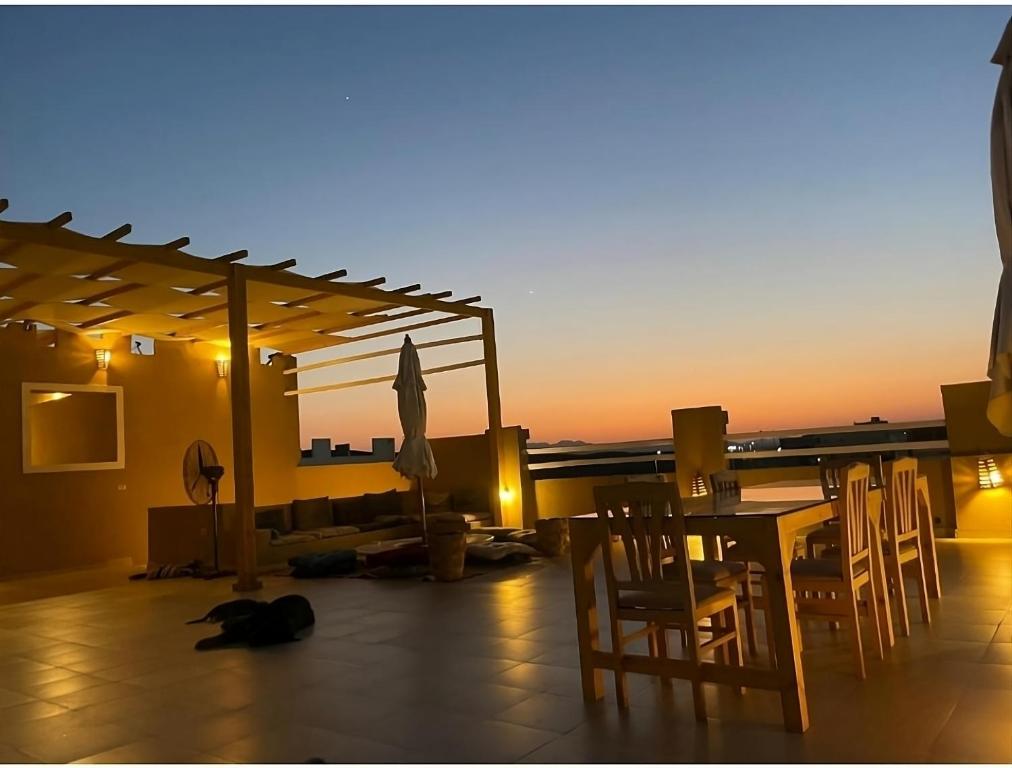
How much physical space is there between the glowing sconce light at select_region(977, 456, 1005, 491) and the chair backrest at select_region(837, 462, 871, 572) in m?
4.55

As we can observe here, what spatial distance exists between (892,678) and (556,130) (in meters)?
6.83

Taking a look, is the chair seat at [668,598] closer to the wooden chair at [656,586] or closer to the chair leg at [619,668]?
the wooden chair at [656,586]

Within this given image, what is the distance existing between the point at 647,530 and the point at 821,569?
41.4 inches

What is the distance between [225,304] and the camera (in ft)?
32.2

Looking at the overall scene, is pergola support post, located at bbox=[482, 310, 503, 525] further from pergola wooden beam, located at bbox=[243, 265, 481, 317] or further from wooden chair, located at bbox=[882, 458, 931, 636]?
wooden chair, located at bbox=[882, 458, 931, 636]

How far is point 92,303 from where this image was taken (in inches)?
373

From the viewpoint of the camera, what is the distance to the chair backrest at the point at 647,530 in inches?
125

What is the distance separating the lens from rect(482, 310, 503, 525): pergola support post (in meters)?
11.2

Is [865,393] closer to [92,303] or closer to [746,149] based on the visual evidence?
[746,149]

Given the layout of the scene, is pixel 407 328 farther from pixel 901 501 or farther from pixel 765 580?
pixel 765 580

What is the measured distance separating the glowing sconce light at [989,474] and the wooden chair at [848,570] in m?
4.53

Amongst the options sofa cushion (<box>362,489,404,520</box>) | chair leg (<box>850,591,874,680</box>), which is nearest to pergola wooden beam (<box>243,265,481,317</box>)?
sofa cushion (<box>362,489,404,520</box>)

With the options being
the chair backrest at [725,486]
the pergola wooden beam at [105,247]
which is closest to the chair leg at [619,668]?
the chair backrest at [725,486]

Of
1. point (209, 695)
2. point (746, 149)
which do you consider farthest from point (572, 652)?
point (746, 149)
